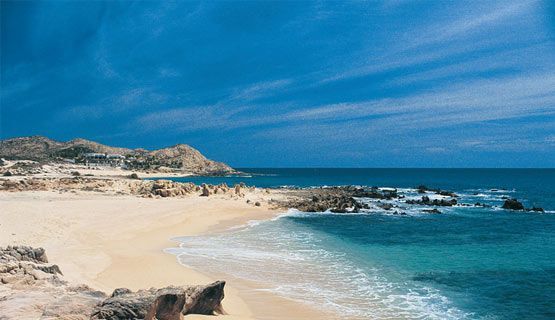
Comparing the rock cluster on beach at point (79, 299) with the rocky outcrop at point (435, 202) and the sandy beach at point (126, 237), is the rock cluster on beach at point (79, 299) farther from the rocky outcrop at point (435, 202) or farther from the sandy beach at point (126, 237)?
the rocky outcrop at point (435, 202)

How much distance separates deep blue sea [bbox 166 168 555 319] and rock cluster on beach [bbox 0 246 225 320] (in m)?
3.94

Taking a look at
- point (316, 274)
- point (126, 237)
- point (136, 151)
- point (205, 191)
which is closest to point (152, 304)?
point (316, 274)

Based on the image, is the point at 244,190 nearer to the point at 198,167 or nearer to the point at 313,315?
the point at 313,315

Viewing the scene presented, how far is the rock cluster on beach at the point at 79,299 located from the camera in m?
7.09

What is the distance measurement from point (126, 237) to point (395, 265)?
43.2 feet

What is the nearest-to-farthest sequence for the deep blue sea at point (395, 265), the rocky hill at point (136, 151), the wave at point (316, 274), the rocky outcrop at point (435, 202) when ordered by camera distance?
the wave at point (316, 274) < the deep blue sea at point (395, 265) < the rocky outcrop at point (435, 202) < the rocky hill at point (136, 151)

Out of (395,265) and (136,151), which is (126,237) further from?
(136,151)

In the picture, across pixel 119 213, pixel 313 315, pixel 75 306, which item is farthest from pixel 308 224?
pixel 75 306

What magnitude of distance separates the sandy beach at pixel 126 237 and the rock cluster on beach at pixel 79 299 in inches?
24.5

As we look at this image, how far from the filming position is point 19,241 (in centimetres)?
1533

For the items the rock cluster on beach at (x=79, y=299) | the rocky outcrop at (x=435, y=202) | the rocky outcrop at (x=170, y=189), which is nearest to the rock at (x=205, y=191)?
the rocky outcrop at (x=170, y=189)

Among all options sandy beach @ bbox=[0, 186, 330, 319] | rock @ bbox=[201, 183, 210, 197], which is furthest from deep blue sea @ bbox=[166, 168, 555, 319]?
rock @ bbox=[201, 183, 210, 197]

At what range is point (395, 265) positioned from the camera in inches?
667

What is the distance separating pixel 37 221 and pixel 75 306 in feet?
50.2
